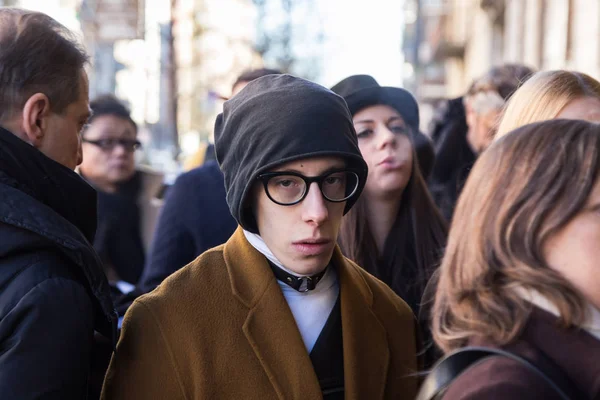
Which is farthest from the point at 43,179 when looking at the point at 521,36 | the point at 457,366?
the point at 521,36

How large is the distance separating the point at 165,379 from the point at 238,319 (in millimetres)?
246

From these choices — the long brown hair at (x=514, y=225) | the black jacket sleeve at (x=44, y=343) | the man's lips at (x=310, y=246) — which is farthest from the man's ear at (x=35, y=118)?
the long brown hair at (x=514, y=225)

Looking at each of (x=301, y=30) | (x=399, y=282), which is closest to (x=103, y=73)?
(x=301, y=30)

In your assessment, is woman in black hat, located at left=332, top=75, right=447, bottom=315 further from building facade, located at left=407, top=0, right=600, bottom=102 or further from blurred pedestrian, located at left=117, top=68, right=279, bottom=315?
building facade, located at left=407, top=0, right=600, bottom=102

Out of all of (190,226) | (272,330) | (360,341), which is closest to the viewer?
(272,330)

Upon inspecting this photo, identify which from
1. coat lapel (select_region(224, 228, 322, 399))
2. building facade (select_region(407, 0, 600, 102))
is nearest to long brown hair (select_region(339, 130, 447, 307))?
coat lapel (select_region(224, 228, 322, 399))

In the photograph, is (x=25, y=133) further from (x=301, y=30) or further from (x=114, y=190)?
(x=301, y=30)

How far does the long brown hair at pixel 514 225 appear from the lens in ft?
5.92

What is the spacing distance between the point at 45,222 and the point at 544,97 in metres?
1.77

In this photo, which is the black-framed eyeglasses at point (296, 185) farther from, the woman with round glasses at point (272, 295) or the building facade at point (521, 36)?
the building facade at point (521, 36)

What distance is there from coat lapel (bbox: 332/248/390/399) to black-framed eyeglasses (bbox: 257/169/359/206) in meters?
0.28

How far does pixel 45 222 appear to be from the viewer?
232 centimetres

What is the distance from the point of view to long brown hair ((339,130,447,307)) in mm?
3447

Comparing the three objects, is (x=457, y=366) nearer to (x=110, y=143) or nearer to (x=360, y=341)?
(x=360, y=341)
